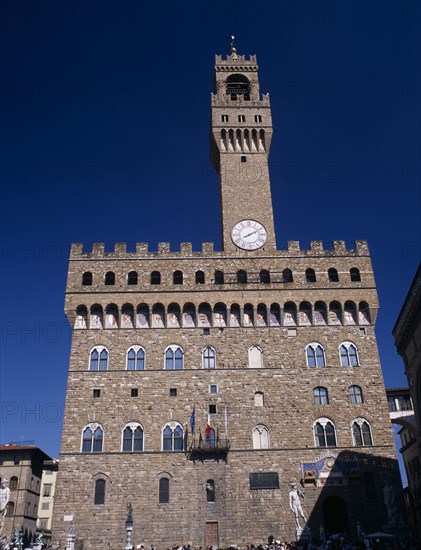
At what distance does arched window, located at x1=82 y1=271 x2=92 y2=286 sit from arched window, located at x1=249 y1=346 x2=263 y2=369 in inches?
456

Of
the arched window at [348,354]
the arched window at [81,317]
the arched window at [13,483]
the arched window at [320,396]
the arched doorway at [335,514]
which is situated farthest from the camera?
the arched window at [13,483]

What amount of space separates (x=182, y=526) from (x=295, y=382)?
10513 mm

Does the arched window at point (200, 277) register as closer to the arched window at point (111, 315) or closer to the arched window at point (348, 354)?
the arched window at point (111, 315)

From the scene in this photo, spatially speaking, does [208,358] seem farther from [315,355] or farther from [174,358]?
[315,355]

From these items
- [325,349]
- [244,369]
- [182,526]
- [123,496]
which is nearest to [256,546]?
[182,526]

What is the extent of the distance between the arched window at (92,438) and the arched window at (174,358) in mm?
5417

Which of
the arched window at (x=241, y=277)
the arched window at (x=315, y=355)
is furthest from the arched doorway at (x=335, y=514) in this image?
the arched window at (x=241, y=277)

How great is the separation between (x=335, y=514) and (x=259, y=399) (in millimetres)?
7777

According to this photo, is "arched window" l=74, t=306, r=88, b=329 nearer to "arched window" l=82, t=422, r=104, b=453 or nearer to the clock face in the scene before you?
"arched window" l=82, t=422, r=104, b=453

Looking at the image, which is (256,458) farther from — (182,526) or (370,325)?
(370,325)

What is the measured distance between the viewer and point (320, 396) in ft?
108

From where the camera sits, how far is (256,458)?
1219 inches

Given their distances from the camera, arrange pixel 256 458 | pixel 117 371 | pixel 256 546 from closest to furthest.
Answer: pixel 256 546 → pixel 256 458 → pixel 117 371

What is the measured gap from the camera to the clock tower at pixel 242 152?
1485 inches
